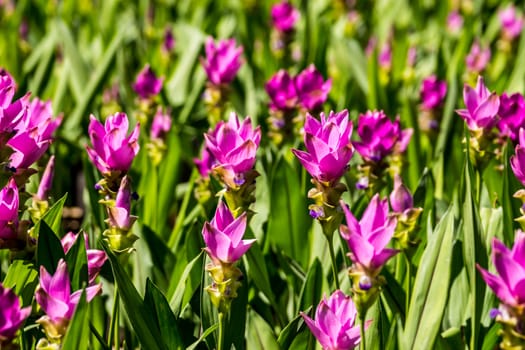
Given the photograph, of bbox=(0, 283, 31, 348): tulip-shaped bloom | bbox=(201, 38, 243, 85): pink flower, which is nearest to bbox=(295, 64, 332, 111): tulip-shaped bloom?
bbox=(201, 38, 243, 85): pink flower

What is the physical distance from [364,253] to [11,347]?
47 centimetres

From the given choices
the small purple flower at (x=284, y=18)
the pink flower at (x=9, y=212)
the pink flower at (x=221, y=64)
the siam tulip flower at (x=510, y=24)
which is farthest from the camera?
the siam tulip flower at (x=510, y=24)

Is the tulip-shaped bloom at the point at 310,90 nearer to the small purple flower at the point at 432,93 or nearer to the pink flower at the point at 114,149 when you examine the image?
the small purple flower at the point at 432,93

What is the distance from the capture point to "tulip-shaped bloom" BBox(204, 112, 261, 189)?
145cm

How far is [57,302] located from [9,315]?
91mm

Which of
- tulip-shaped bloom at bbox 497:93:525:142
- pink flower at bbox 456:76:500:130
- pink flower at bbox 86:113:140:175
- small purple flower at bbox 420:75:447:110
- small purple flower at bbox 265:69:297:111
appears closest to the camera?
pink flower at bbox 86:113:140:175

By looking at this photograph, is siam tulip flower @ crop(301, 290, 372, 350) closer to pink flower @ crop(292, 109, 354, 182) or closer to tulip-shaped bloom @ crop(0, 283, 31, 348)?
pink flower @ crop(292, 109, 354, 182)

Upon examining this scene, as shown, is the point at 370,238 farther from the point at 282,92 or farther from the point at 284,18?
the point at 284,18

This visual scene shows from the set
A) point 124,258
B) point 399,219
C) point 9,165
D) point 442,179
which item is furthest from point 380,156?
point 9,165

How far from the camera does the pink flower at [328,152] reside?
1378 millimetres

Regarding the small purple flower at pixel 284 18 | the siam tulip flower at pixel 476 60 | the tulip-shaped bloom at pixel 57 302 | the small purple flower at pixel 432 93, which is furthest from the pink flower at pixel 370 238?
the small purple flower at pixel 284 18

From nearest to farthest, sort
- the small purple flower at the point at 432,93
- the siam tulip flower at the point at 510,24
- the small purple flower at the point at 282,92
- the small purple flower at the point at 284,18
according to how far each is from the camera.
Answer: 1. the small purple flower at the point at 282,92
2. the small purple flower at the point at 432,93
3. the small purple flower at the point at 284,18
4. the siam tulip flower at the point at 510,24

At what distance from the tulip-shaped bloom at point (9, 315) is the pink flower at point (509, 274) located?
576 mm

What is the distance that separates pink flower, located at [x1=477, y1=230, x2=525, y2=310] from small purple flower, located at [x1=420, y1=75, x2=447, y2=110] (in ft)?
5.09
